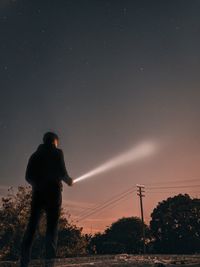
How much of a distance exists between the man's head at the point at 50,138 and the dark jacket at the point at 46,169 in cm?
8

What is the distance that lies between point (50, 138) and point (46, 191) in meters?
0.99

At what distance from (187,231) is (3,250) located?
160 ft

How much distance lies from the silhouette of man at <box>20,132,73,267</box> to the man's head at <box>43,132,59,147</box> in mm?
153

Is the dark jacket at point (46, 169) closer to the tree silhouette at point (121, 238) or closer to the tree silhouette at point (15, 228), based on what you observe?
the tree silhouette at point (15, 228)

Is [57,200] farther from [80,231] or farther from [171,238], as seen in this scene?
[171,238]

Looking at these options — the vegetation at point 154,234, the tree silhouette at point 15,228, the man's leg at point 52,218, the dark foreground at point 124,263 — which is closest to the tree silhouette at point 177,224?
the vegetation at point 154,234

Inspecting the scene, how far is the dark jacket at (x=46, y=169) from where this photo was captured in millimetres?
6531

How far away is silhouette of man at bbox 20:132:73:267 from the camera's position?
6469 mm

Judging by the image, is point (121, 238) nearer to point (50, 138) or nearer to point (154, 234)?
point (154, 234)

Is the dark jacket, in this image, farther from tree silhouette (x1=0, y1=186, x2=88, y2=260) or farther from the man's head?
tree silhouette (x1=0, y1=186, x2=88, y2=260)

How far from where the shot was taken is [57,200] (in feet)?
21.3

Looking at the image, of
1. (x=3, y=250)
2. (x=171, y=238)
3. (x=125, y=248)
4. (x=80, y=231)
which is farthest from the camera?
(x=125, y=248)

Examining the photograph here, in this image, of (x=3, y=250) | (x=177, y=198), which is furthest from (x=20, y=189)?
(x=177, y=198)

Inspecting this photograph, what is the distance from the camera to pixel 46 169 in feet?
21.7
